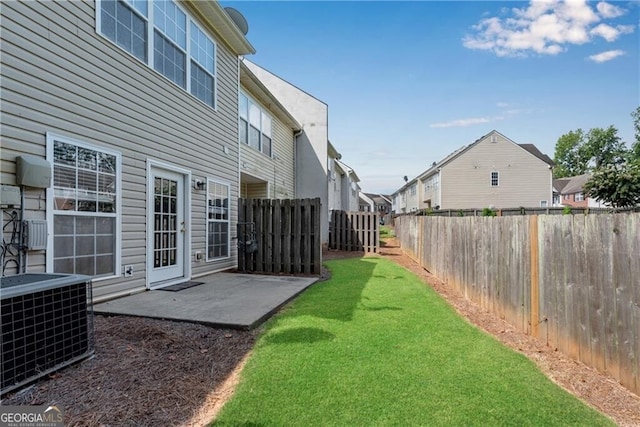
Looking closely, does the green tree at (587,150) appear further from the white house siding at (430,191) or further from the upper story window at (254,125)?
the upper story window at (254,125)

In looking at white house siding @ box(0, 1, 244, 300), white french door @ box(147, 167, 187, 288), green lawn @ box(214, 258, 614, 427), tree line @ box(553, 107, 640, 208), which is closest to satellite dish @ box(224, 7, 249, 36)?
white house siding @ box(0, 1, 244, 300)

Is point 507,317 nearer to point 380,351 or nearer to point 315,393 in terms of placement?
point 380,351

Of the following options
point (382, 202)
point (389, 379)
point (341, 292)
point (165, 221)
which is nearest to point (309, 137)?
point (165, 221)

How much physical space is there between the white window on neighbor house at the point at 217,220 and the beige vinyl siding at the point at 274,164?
1.69 meters

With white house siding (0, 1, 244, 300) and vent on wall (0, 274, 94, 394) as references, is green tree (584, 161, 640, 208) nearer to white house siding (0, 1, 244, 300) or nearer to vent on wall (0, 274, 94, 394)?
white house siding (0, 1, 244, 300)

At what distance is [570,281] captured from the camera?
3652 mm

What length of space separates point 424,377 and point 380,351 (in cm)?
62

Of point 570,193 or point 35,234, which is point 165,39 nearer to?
point 35,234

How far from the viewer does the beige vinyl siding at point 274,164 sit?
10830mm

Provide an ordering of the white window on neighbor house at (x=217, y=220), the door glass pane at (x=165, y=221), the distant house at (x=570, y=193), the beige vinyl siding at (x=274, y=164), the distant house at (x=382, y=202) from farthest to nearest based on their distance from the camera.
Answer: the distant house at (x=382, y=202)
the distant house at (x=570, y=193)
the beige vinyl siding at (x=274, y=164)
the white window on neighbor house at (x=217, y=220)
the door glass pane at (x=165, y=221)

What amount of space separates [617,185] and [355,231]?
16419 millimetres

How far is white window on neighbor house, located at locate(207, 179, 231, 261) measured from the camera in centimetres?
805

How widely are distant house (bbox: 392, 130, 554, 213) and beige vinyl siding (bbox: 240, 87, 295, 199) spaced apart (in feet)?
60.9

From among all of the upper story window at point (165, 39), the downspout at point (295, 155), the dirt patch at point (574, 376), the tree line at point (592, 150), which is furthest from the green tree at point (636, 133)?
the upper story window at point (165, 39)
